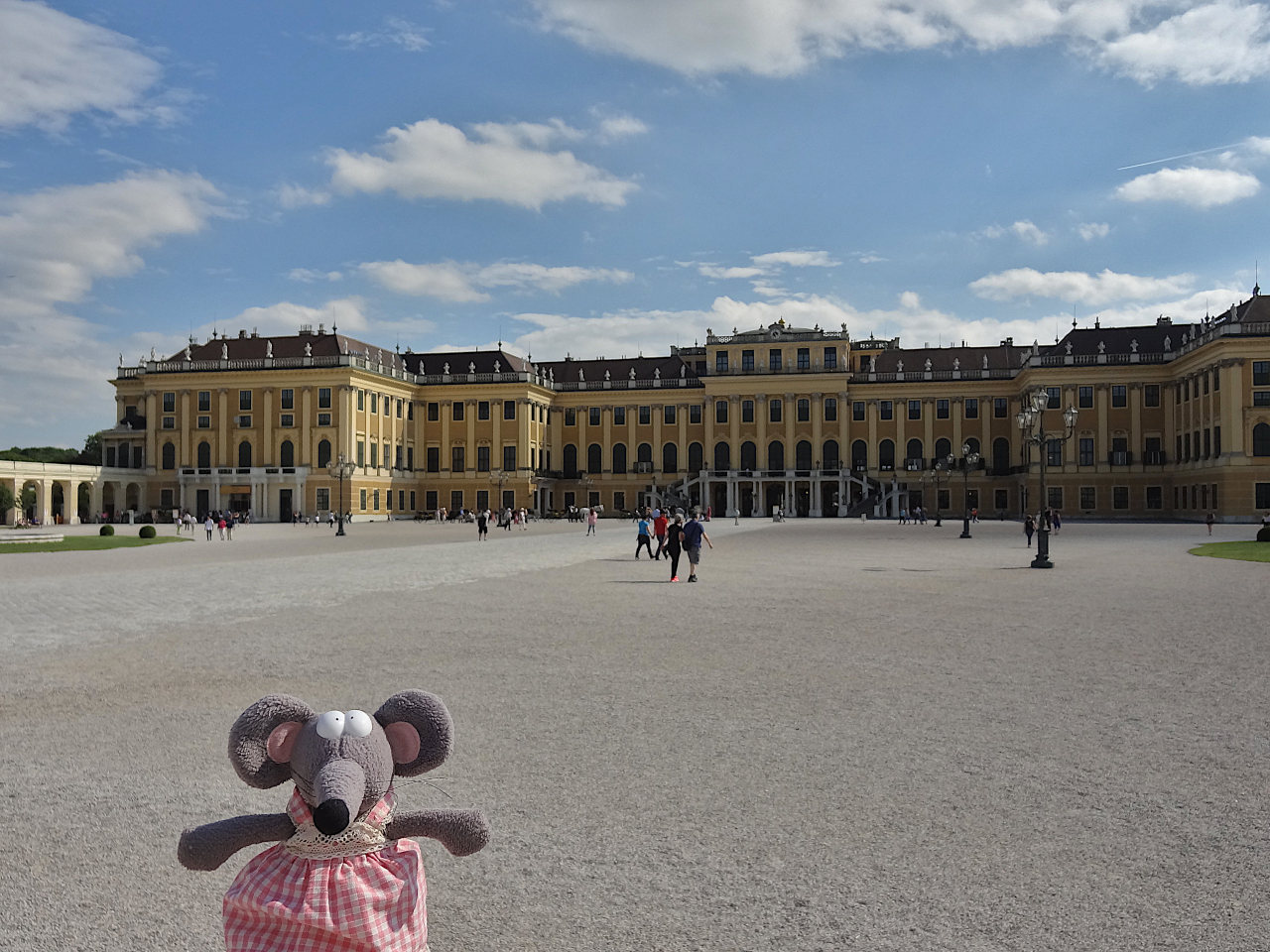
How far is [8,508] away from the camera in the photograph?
60.7 metres

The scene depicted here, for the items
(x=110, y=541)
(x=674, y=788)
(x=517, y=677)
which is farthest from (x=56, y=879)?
(x=110, y=541)

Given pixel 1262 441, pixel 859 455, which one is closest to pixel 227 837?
pixel 1262 441

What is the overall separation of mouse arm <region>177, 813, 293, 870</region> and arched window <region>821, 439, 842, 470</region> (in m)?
82.4

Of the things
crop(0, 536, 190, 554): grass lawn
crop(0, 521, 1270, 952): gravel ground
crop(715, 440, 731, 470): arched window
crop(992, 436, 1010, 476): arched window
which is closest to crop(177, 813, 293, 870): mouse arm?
crop(0, 521, 1270, 952): gravel ground

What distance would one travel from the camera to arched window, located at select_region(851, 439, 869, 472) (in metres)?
83.7

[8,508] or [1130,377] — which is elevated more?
[1130,377]

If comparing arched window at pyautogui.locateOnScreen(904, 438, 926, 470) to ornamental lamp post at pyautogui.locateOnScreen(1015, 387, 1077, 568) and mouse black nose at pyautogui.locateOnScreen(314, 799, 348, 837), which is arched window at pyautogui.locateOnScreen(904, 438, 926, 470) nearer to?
ornamental lamp post at pyautogui.locateOnScreen(1015, 387, 1077, 568)

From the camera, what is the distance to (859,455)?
84.1 m

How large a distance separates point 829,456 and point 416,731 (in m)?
82.9

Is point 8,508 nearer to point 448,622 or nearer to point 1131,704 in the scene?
point 448,622

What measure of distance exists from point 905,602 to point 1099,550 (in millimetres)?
18251

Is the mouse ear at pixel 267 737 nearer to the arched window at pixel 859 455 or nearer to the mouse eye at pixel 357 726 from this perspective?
the mouse eye at pixel 357 726

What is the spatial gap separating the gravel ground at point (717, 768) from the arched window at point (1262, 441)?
2123 inches

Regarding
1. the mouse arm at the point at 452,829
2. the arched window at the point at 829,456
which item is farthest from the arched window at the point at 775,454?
the mouse arm at the point at 452,829
